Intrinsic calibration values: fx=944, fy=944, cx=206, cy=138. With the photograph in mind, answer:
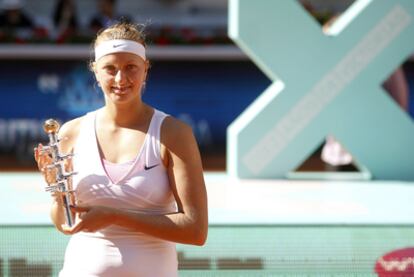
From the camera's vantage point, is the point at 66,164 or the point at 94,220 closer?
the point at 94,220

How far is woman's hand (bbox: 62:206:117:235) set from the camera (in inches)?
97.3

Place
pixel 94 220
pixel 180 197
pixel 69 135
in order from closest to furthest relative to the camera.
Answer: pixel 94 220
pixel 180 197
pixel 69 135

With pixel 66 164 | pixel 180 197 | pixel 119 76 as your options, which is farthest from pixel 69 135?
pixel 180 197

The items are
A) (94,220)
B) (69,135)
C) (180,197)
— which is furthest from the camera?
(69,135)

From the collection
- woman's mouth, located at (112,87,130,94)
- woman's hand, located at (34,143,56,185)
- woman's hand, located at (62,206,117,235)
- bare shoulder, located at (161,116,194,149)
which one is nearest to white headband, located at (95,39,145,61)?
woman's mouth, located at (112,87,130,94)

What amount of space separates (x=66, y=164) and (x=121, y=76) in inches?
11.2

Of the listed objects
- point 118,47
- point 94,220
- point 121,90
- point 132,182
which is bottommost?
point 94,220

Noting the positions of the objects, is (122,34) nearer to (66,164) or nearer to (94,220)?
(66,164)

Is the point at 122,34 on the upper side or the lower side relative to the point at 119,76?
upper

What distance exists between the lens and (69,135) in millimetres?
2725

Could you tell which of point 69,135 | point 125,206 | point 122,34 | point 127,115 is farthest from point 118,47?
point 125,206

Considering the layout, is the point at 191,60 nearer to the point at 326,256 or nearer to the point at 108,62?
the point at 326,256

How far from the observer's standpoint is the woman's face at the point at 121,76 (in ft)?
8.54

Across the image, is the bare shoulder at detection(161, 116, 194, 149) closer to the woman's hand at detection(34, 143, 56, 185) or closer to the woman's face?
the woman's face
